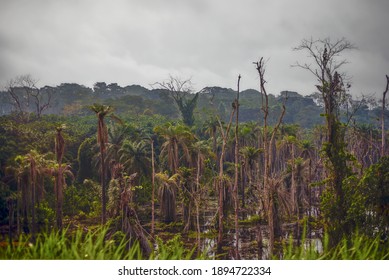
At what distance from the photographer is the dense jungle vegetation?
12.9 m

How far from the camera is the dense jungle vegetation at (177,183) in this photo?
12883 mm

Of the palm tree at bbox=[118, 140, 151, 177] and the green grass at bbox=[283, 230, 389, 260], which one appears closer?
the green grass at bbox=[283, 230, 389, 260]

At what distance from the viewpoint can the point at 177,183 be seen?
1106 inches

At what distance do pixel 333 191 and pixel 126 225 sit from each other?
9181 millimetres

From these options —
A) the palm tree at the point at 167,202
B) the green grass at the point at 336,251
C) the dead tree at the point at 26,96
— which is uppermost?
the dead tree at the point at 26,96

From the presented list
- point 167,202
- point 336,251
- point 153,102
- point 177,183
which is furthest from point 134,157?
point 336,251

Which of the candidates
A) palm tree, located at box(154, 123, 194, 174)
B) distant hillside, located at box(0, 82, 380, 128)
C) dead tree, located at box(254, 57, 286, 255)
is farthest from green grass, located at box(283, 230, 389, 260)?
distant hillside, located at box(0, 82, 380, 128)

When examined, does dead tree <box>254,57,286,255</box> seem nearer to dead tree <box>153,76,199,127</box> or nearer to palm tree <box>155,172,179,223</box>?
palm tree <box>155,172,179,223</box>

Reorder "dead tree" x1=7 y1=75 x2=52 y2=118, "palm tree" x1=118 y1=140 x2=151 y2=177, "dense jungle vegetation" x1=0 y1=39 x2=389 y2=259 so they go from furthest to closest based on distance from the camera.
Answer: "dead tree" x1=7 y1=75 x2=52 y2=118
"palm tree" x1=118 y1=140 x2=151 y2=177
"dense jungle vegetation" x1=0 y1=39 x2=389 y2=259

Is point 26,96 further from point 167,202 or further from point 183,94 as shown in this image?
point 167,202

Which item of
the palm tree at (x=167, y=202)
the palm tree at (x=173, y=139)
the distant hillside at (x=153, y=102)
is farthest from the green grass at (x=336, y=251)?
the distant hillside at (x=153, y=102)

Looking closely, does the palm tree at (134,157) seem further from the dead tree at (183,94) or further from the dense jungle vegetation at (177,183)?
the dead tree at (183,94)

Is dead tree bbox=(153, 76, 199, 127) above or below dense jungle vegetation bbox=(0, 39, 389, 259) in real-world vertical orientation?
above
